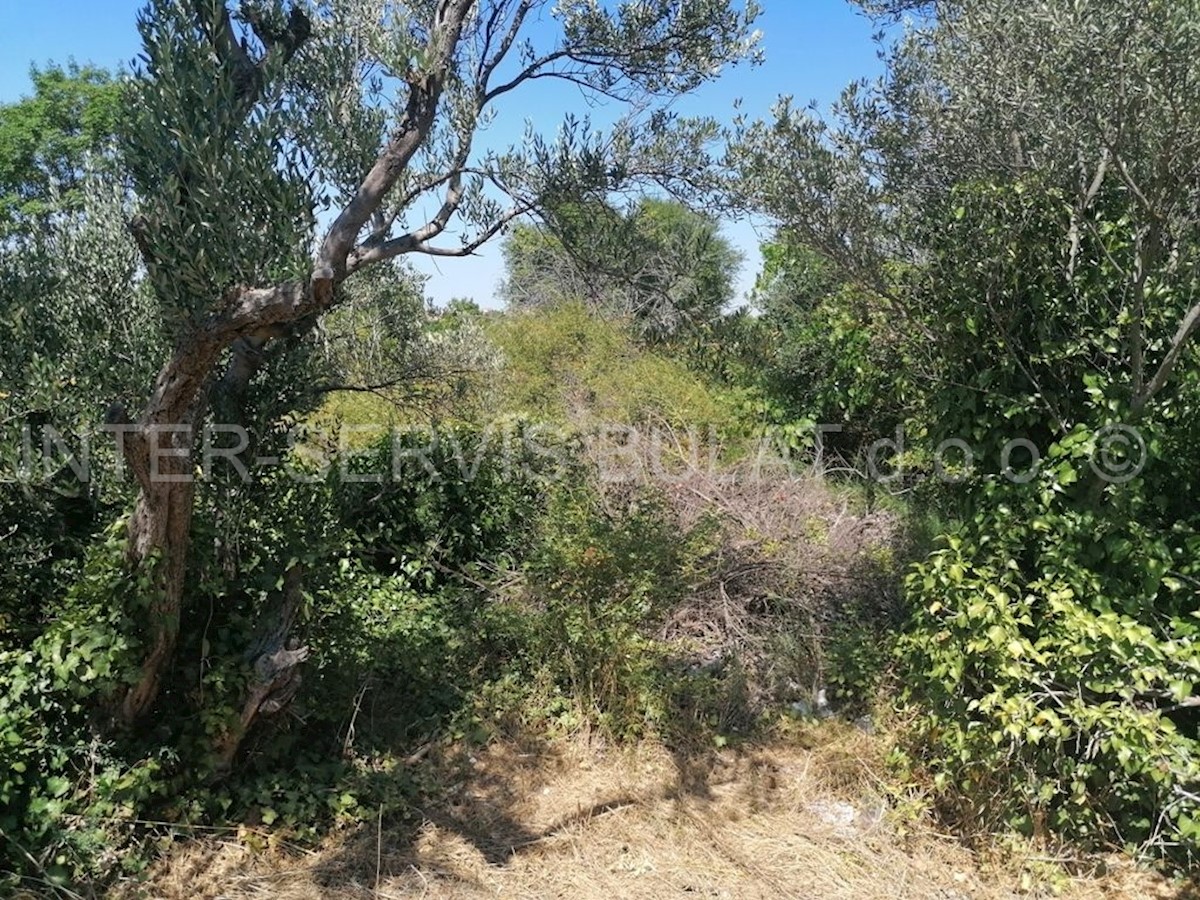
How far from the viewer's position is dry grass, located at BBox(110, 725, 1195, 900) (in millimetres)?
3602

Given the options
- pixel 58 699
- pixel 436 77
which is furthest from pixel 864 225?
pixel 58 699

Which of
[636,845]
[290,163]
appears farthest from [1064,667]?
[290,163]

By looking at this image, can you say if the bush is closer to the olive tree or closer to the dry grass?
the dry grass

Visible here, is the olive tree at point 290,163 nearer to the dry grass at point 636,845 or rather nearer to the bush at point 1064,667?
the dry grass at point 636,845

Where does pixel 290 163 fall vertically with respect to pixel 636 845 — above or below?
above

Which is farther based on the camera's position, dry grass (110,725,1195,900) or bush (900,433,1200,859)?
dry grass (110,725,1195,900)

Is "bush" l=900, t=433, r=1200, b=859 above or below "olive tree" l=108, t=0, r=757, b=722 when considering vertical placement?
below

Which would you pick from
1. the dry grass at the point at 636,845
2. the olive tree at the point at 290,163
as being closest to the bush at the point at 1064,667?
the dry grass at the point at 636,845

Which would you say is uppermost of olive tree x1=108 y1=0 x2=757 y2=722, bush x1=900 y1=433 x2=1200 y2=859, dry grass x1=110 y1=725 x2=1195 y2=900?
olive tree x1=108 y1=0 x2=757 y2=722

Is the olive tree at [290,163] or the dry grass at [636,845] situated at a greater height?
the olive tree at [290,163]

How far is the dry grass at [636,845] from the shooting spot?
3602 mm

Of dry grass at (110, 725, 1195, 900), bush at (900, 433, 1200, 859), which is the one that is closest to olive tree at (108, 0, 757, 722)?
dry grass at (110, 725, 1195, 900)

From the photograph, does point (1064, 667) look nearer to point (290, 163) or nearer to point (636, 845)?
point (636, 845)

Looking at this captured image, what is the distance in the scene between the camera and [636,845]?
398 centimetres
